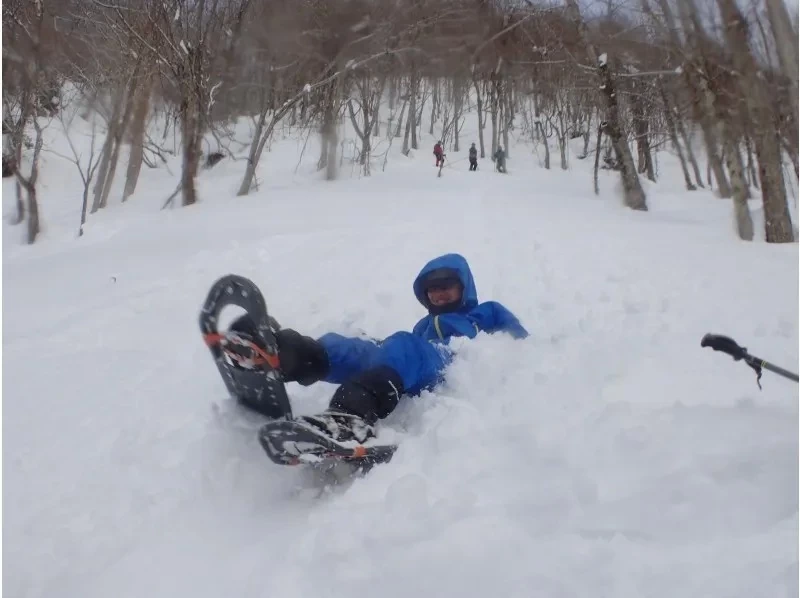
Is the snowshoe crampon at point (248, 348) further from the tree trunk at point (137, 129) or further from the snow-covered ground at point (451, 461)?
the tree trunk at point (137, 129)

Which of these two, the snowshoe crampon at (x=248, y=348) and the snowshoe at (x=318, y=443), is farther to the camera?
the snowshoe crampon at (x=248, y=348)

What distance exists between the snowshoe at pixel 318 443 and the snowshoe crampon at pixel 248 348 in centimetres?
28

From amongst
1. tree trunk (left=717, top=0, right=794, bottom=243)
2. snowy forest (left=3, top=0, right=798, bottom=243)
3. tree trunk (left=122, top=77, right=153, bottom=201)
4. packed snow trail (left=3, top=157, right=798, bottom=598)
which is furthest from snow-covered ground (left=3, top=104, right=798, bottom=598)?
tree trunk (left=122, top=77, right=153, bottom=201)

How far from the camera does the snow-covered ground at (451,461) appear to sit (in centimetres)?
158

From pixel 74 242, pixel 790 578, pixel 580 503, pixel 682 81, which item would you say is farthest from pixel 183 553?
pixel 682 81

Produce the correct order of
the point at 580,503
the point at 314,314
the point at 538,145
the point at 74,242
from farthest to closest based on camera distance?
1. the point at 538,145
2. the point at 74,242
3. the point at 314,314
4. the point at 580,503

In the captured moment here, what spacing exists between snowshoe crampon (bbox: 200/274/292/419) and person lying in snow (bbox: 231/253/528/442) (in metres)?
0.06

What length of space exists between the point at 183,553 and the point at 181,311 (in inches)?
122

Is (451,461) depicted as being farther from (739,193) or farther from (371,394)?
(739,193)

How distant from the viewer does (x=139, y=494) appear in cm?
213

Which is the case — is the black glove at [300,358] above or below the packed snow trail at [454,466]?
above

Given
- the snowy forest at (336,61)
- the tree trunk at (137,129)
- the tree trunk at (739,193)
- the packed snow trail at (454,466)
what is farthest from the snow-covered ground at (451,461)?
the tree trunk at (137,129)

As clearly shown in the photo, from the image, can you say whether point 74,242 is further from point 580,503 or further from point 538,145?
point 538,145

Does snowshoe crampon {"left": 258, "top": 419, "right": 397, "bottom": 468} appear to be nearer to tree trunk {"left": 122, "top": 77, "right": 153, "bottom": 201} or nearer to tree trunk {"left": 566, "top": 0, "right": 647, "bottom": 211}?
tree trunk {"left": 566, "top": 0, "right": 647, "bottom": 211}
